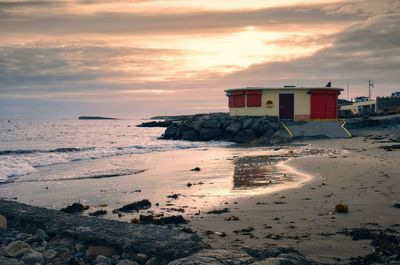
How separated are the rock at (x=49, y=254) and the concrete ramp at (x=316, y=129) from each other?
31.0m

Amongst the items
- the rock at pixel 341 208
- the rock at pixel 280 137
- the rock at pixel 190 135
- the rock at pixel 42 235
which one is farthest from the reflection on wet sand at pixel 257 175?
the rock at pixel 190 135

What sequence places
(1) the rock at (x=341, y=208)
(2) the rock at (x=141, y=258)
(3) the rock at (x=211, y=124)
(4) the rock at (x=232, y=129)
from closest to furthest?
(2) the rock at (x=141, y=258) → (1) the rock at (x=341, y=208) → (4) the rock at (x=232, y=129) → (3) the rock at (x=211, y=124)

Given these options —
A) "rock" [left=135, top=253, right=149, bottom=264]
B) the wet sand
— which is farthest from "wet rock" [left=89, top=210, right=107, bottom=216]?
"rock" [left=135, top=253, right=149, bottom=264]

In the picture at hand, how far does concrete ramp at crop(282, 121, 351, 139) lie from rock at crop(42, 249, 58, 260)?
102 feet

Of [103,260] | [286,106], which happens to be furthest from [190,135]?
[103,260]

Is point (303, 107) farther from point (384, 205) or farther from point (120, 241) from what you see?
point (120, 241)

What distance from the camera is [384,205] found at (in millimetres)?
→ 9703

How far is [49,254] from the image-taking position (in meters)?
6.86

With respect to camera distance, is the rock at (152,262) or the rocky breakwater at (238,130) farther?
the rocky breakwater at (238,130)

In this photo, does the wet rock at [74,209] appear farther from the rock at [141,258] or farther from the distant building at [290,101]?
the distant building at [290,101]

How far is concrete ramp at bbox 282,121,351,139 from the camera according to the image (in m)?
36.3

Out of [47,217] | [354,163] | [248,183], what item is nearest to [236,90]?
[354,163]

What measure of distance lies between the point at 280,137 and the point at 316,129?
13.5 ft

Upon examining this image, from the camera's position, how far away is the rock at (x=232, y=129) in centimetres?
3931
